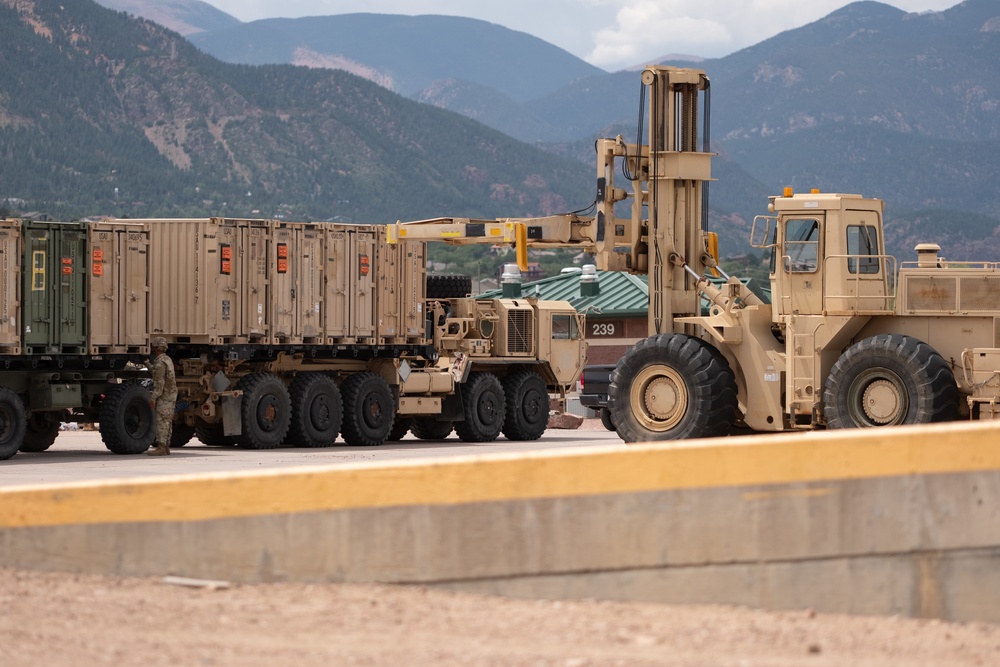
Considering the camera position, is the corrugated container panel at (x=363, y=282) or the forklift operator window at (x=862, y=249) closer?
the forklift operator window at (x=862, y=249)

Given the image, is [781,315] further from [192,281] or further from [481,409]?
[481,409]

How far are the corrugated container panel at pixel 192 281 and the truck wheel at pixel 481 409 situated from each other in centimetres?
556

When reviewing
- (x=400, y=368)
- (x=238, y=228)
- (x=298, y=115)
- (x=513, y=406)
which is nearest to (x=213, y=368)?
(x=238, y=228)

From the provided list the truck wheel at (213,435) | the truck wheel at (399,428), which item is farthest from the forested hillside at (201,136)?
the truck wheel at (213,435)

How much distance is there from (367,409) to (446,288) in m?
4.29

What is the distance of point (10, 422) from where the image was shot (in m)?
21.6

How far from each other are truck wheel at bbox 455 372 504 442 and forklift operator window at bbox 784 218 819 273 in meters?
11.0

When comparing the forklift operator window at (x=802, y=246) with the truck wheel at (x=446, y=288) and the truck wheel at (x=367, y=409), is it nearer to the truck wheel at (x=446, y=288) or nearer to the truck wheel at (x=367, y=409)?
the truck wheel at (x=367, y=409)

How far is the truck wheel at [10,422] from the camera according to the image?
21.4 metres

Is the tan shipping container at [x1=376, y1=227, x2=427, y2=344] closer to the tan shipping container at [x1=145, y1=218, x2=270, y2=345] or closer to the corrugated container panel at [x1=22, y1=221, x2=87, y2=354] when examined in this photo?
the tan shipping container at [x1=145, y1=218, x2=270, y2=345]

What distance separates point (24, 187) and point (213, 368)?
4039 inches

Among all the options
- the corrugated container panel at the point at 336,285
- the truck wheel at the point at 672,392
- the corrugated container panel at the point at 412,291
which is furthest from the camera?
the corrugated container panel at the point at 412,291

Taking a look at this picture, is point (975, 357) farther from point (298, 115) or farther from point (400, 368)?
point (298, 115)

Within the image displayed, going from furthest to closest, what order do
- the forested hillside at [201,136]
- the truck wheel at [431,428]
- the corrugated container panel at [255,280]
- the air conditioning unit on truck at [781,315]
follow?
the forested hillside at [201,136], the truck wheel at [431,428], the corrugated container panel at [255,280], the air conditioning unit on truck at [781,315]
